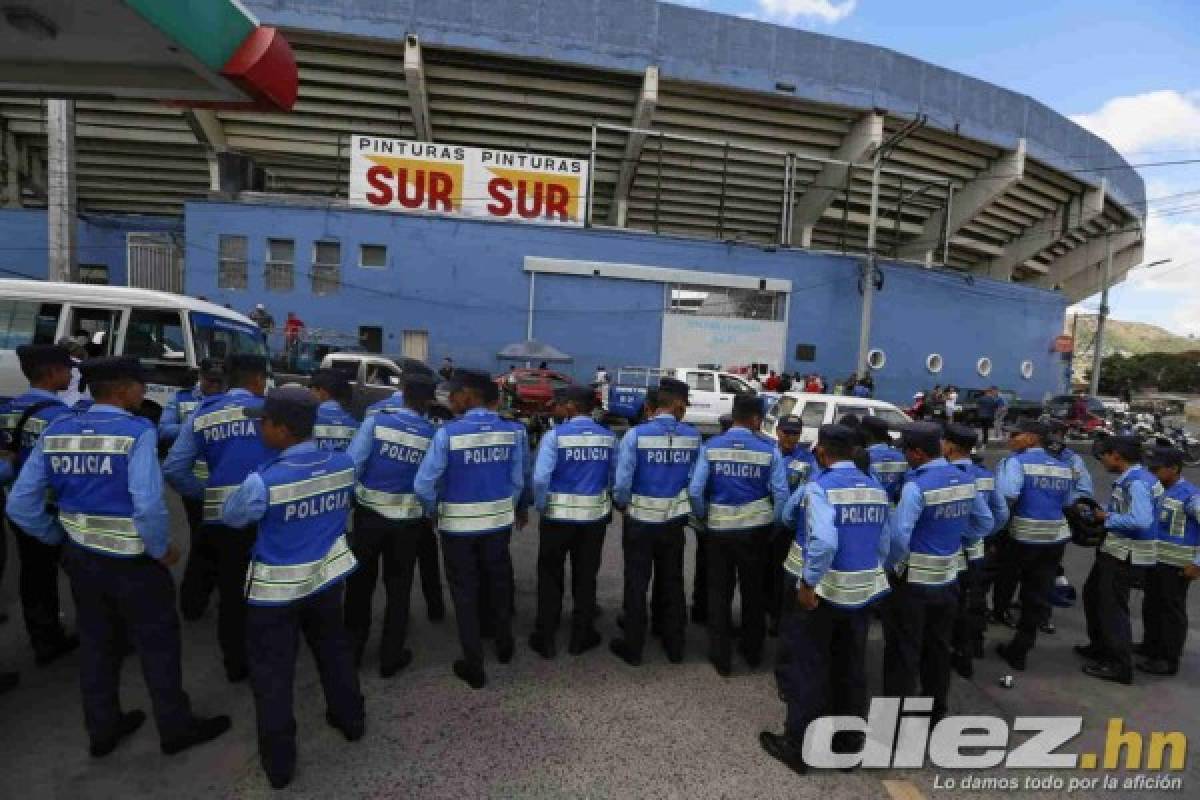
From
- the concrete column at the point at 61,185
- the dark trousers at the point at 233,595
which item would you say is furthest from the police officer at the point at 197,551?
the concrete column at the point at 61,185

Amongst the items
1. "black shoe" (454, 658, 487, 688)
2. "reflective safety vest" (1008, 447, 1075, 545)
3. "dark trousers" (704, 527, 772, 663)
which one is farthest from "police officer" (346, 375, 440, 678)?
"reflective safety vest" (1008, 447, 1075, 545)

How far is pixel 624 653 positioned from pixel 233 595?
2.35 metres

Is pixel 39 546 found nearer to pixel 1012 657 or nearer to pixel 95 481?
pixel 95 481

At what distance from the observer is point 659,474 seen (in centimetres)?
417

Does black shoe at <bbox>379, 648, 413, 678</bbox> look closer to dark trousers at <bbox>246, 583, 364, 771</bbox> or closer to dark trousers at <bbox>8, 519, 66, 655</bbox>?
dark trousers at <bbox>246, 583, 364, 771</bbox>

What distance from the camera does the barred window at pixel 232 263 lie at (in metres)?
18.0

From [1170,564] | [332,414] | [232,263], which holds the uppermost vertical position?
[232,263]

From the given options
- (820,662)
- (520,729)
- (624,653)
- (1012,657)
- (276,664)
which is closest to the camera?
(276,664)

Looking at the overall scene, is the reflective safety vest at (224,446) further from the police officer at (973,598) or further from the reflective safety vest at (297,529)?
the police officer at (973,598)

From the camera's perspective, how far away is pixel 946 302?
912 inches

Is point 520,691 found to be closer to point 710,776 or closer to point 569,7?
point 710,776

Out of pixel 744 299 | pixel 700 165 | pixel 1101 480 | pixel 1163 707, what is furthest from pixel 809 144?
pixel 1163 707

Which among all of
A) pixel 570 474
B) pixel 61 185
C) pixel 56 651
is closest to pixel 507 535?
pixel 570 474

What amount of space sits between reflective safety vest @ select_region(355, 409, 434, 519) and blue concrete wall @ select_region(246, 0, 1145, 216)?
61.2 ft
